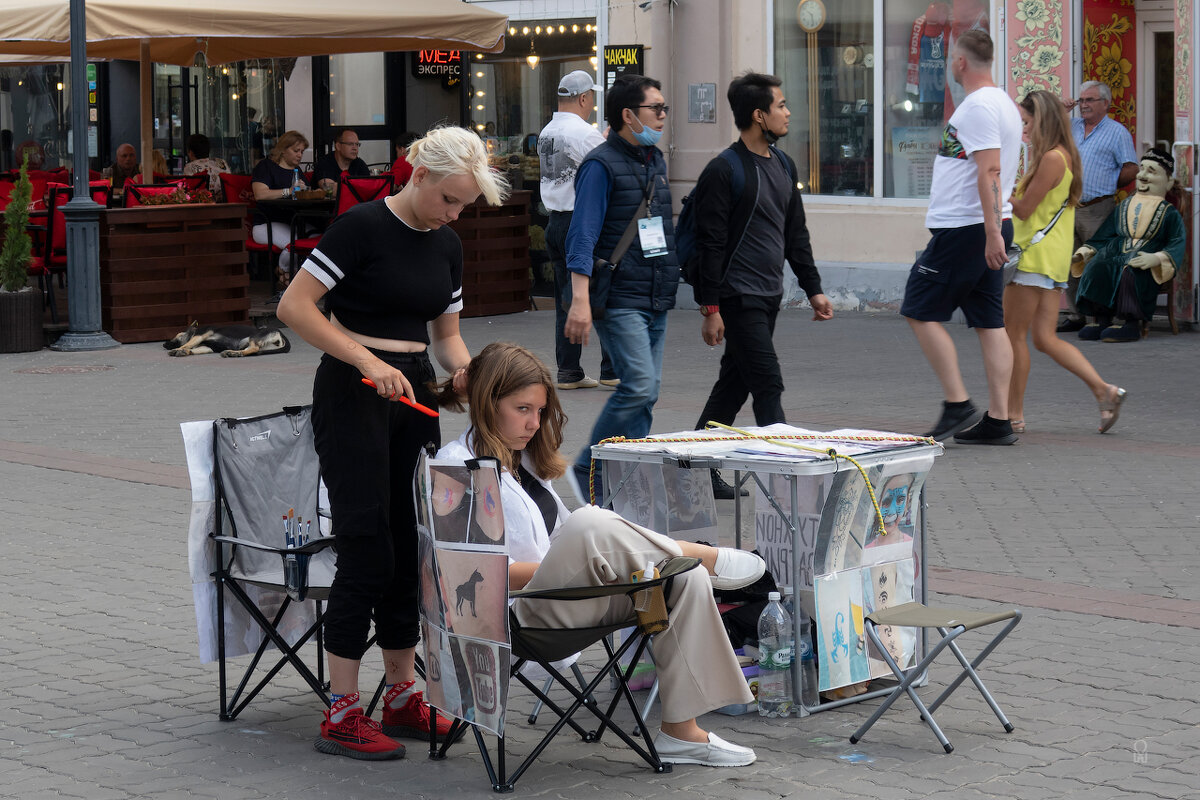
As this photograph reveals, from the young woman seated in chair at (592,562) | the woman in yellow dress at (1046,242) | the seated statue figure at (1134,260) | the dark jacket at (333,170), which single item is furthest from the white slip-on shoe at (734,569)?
the dark jacket at (333,170)

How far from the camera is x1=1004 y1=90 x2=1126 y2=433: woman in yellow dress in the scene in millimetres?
9234

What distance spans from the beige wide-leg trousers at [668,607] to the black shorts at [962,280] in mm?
4739

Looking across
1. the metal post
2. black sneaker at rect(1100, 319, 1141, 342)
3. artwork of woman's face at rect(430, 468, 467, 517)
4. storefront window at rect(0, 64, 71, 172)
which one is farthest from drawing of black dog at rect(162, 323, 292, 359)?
storefront window at rect(0, 64, 71, 172)

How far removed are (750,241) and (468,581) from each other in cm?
366

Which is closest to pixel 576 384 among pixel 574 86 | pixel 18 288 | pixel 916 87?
pixel 574 86

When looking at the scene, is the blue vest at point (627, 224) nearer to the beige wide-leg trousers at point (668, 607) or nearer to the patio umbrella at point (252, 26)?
the beige wide-leg trousers at point (668, 607)

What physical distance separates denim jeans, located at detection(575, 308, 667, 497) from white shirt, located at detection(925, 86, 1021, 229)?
2221 millimetres

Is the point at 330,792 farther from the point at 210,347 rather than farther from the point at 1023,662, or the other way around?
the point at 210,347

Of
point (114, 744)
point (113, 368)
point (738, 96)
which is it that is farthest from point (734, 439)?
point (113, 368)

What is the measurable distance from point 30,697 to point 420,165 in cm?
206

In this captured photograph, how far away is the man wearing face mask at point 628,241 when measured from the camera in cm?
717

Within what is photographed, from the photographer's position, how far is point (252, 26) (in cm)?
1443

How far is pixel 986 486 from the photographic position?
26.2 ft

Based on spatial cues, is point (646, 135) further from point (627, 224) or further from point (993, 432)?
point (993, 432)
